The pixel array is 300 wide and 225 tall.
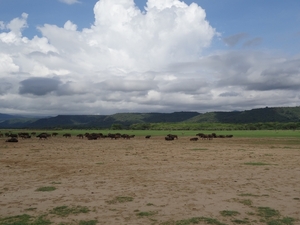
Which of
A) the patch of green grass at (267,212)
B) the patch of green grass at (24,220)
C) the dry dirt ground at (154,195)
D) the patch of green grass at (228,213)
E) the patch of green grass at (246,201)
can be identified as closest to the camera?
the patch of green grass at (24,220)

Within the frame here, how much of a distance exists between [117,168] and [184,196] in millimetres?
8291

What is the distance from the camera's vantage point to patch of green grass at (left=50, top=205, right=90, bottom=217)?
29.4ft

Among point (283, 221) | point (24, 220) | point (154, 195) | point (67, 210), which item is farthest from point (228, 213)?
point (24, 220)

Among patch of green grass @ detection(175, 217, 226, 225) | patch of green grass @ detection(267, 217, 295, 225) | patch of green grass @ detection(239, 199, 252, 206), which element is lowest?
patch of green grass @ detection(239, 199, 252, 206)

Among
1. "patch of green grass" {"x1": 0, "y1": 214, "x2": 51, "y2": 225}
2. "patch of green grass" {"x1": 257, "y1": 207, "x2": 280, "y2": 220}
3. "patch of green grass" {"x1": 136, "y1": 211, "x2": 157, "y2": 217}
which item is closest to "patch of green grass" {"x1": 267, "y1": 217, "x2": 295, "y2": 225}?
"patch of green grass" {"x1": 257, "y1": 207, "x2": 280, "y2": 220}

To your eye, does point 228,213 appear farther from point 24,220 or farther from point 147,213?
point 24,220

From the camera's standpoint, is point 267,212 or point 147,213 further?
point 267,212

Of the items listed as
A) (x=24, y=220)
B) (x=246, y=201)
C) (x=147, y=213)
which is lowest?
(x=246, y=201)

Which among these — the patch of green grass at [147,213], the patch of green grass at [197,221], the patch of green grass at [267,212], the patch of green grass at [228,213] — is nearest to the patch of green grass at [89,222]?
the patch of green grass at [147,213]

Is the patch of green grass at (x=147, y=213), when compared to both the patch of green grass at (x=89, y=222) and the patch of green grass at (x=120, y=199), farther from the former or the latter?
the patch of green grass at (x=120, y=199)

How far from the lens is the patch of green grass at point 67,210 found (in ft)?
29.4

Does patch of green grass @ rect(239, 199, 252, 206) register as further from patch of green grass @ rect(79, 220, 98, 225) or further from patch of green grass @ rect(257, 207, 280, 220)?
patch of green grass @ rect(79, 220, 98, 225)

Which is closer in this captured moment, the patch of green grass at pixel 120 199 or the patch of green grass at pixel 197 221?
the patch of green grass at pixel 197 221

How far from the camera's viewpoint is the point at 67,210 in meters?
9.29
